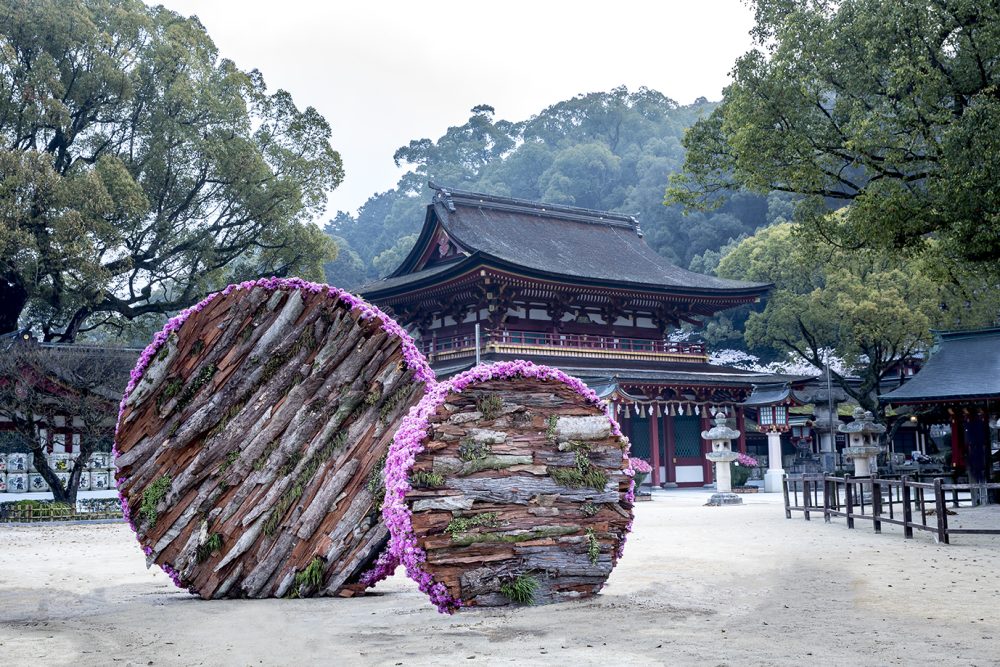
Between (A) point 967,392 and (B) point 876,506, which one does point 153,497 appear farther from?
(A) point 967,392

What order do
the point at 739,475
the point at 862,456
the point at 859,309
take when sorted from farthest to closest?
the point at 859,309 → the point at 739,475 → the point at 862,456

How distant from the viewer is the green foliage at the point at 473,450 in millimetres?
7855

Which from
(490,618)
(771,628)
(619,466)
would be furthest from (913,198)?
(490,618)

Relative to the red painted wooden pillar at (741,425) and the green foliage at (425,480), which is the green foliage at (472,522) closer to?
the green foliage at (425,480)

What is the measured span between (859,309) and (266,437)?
28911 millimetres

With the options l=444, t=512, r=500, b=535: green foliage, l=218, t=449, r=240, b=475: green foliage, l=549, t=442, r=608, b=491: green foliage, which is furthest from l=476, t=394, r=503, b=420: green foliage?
l=218, t=449, r=240, b=475: green foliage

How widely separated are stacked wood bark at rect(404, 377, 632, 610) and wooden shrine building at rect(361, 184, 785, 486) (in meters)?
20.7

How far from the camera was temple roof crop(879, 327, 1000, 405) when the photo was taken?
2128 centimetres

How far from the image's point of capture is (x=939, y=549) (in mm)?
12617

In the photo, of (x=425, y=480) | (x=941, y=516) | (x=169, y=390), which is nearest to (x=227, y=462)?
(x=169, y=390)

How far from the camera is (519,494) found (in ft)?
26.2

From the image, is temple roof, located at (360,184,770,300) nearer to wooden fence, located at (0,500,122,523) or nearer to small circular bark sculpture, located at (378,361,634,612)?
wooden fence, located at (0,500,122,523)

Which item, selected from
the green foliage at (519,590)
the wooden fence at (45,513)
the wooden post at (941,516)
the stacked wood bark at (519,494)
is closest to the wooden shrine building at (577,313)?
the wooden fence at (45,513)

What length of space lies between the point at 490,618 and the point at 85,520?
56.7 ft
